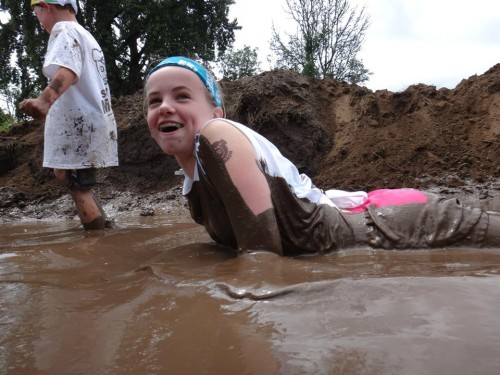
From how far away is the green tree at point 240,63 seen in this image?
23.1m

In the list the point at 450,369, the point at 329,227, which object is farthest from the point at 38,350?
the point at 329,227

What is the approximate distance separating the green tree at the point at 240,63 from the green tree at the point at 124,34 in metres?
2.20

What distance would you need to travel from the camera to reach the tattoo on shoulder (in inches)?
75.5

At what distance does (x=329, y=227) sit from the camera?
85.0 inches

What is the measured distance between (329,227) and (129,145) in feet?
16.5

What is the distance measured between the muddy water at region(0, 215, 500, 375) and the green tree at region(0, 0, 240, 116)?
56.8ft

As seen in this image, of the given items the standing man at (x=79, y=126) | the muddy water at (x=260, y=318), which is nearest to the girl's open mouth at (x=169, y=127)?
the muddy water at (x=260, y=318)

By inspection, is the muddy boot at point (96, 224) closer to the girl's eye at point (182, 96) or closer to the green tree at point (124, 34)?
the girl's eye at point (182, 96)

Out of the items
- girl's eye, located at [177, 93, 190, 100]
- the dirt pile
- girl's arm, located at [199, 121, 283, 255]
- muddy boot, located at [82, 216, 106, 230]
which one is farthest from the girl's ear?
the dirt pile

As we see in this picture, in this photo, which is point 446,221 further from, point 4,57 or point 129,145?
point 4,57

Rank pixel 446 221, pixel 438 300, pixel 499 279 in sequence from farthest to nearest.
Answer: pixel 446 221 < pixel 499 279 < pixel 438 300

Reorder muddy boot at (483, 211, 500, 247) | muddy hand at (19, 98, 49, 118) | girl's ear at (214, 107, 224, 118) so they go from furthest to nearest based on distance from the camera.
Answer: muddy hand at (19, 98, 49, 118) < girl's ear at (214, 107, 224, 118) < muddy boot at (483, 211, 500, 247)

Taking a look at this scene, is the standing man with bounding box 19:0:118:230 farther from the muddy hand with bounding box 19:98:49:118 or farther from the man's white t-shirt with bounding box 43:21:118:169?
the muddy hand with bounding box 19:98:49:118

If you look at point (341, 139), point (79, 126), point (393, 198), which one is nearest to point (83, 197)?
point (79, 126)
